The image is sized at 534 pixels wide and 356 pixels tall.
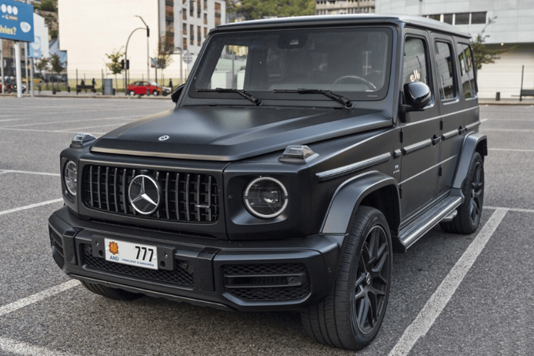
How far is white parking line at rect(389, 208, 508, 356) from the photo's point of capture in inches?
137

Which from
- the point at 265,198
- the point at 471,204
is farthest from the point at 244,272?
the point at 471,204

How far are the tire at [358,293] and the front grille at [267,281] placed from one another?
221 mm

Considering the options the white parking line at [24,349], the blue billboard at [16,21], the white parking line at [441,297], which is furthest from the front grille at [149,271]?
the blue billboard at [16,21]

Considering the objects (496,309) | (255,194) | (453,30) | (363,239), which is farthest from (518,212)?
(255,194)

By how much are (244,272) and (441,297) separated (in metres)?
1.84

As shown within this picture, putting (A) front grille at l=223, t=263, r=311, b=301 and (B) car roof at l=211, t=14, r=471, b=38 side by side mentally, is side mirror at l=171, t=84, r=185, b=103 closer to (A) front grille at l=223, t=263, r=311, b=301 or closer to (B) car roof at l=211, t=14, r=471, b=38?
(B) car roof at l=211, t=14, r=471, b=38

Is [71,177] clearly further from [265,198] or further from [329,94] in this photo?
[329,94]

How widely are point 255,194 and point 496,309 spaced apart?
1.96 metres

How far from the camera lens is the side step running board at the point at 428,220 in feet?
13.2

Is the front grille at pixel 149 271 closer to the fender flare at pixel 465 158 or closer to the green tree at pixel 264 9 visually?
the fender flare at pixel 465 158

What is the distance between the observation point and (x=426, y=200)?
15.4 feet

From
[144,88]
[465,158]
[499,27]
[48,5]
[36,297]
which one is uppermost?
[48,5]

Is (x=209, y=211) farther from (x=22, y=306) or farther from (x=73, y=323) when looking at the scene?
(x=22, y=306)

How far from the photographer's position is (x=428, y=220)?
450 cm
